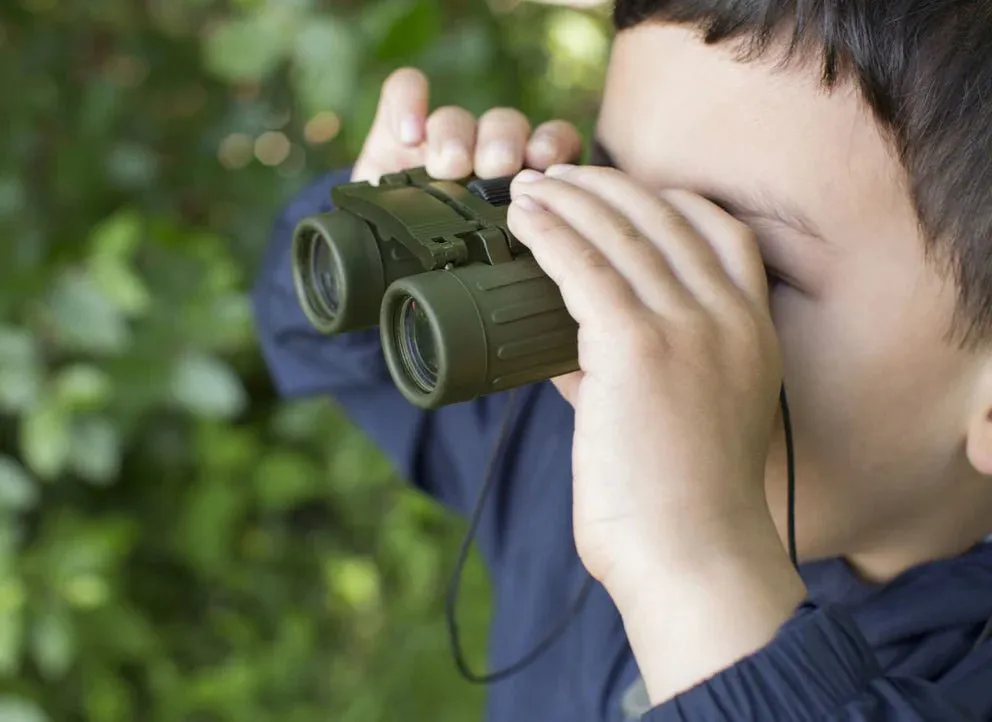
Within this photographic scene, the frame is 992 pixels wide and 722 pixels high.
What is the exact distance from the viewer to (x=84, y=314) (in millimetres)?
1307

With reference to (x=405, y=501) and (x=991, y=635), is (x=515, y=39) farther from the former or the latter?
(x=991, y=635)

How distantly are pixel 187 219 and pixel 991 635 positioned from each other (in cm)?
140

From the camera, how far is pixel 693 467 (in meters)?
0.63

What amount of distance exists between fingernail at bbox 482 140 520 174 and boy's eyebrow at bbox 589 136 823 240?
196 millimetres

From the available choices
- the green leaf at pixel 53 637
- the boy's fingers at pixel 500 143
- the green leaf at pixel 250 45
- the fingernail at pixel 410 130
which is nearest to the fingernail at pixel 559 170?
the boy's fingers at pixel 500 143

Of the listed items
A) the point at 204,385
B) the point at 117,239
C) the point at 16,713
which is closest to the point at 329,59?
the point at 117,239

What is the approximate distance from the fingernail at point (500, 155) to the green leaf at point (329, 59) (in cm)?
50

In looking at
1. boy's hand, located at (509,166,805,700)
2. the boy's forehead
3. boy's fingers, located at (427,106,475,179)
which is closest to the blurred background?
boy's fingers, located at (427,106,475,179)

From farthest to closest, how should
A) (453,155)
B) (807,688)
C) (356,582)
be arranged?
(356,582), (453,155), (807,688)

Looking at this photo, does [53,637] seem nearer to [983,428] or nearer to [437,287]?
[437,287]

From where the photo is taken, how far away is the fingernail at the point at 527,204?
2.23ft

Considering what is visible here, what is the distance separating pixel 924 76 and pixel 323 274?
1.51 ft

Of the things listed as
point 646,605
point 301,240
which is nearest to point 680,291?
point 646,605

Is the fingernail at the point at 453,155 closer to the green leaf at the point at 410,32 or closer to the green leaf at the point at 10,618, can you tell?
the green leaf at the point at 410,32
